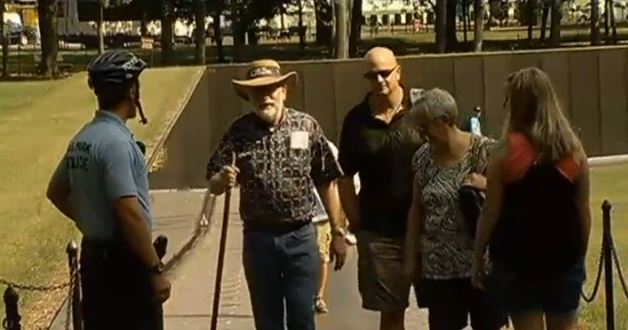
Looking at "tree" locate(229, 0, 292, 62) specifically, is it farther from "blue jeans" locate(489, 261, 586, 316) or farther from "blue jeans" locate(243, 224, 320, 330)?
"blue jeans" locate(489, 261, 586, 316)

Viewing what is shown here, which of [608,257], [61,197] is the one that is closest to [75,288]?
[61,197]

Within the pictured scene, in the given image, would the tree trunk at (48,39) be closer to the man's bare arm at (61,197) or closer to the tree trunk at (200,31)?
the tree trunk at (200,31)

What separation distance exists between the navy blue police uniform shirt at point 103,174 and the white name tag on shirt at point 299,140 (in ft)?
5.92

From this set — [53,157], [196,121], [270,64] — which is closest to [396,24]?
[196,121]

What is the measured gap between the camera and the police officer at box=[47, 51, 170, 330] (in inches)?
250

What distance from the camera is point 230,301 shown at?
14.0m

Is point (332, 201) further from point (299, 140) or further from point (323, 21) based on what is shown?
point (323, 21)

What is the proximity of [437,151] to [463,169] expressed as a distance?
6.5 inches

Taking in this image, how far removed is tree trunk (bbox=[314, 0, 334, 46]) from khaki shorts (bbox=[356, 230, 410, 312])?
75898mm

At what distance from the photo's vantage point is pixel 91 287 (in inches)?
259

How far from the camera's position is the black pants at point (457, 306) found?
25.7ft

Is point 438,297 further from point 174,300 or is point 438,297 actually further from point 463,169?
point 174,300

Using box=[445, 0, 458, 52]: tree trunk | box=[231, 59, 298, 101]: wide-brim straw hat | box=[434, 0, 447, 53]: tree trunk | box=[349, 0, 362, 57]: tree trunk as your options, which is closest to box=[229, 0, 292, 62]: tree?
box=[349, 0, 362, 57]: tree trunk

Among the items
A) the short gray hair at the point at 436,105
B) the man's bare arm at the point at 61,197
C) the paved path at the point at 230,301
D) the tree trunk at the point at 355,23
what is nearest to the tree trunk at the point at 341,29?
the paved path at the point at 230,301
